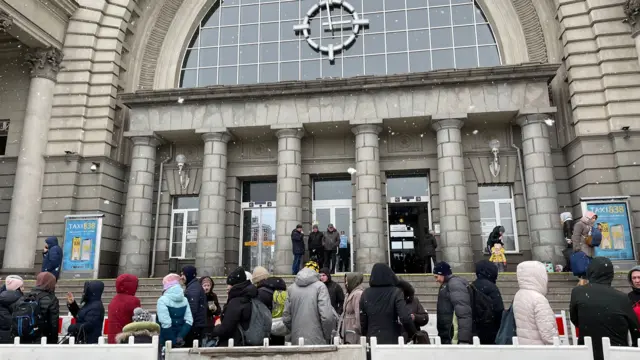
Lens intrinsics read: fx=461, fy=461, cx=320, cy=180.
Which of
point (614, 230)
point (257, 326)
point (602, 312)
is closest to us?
point (602, 312)

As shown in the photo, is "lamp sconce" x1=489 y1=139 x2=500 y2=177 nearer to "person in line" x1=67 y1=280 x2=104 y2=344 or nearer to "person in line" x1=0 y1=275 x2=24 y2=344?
"person in line" x1=67 y1=280 x2=104 y2=344

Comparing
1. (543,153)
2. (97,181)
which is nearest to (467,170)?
(543,153)

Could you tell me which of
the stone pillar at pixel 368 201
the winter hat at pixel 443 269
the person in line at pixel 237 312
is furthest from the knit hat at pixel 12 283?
the stone pillar at pixel 368 201

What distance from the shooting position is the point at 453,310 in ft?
19.3

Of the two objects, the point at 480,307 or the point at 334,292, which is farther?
the point at 334,292

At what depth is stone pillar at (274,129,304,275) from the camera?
57.0 feet

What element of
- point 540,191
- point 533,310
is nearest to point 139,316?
point 533,310

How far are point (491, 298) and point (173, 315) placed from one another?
4.08m

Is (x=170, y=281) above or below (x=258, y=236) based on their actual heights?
below

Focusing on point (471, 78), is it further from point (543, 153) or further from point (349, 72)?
point (349, 72)

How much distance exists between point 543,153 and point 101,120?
1769cm

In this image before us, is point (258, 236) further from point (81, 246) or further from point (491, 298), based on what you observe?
point (491, 298)

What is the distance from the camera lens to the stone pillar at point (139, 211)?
1817 centimetres

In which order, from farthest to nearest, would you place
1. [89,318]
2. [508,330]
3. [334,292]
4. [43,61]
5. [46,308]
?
[43,61] → [334,292] → [46,308] → [89,318] → [508,330]
